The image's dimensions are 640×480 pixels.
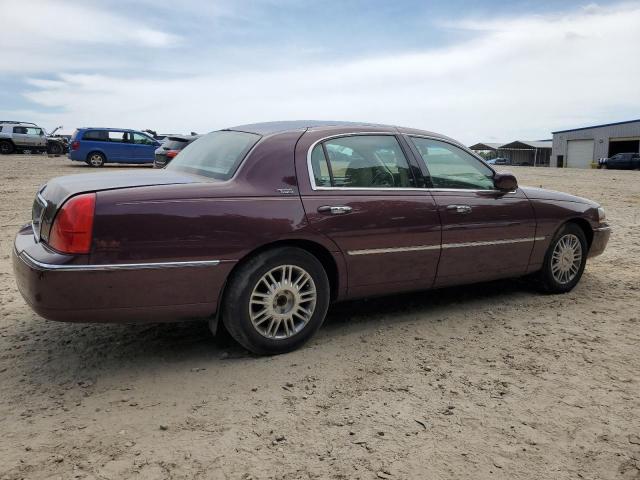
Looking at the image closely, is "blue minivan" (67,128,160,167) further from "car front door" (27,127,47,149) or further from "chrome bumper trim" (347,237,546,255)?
"chrome bumper trim" (347,237,546,255)

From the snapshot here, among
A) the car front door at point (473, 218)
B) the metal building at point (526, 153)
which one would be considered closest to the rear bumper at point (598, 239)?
the car front door at point (473, 218)

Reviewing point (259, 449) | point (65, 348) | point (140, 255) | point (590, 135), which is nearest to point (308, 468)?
point (259, 449)

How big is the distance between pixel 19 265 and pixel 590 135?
194 feet

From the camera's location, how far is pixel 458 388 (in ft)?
10.6

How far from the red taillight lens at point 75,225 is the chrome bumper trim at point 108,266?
9 cm

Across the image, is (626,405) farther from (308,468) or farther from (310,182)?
(310,182)

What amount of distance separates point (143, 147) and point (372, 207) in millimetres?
21555

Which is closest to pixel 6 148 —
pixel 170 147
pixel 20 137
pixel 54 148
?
pixel 20 137

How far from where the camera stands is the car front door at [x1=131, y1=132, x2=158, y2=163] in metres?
23.7

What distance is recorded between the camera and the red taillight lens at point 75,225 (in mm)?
3041

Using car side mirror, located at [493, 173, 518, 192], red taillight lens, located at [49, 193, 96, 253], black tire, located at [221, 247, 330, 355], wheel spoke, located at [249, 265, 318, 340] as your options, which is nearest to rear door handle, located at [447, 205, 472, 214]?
car side mirror, located at [493, 173, 518, 192]

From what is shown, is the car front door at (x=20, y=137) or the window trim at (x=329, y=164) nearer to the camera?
the window trim at (x=329, y=164)

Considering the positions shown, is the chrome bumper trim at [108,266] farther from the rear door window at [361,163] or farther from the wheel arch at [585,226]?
the wheel arch at [585,226]

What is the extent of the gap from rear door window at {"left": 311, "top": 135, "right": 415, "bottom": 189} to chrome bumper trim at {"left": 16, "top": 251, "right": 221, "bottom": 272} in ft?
3.23
